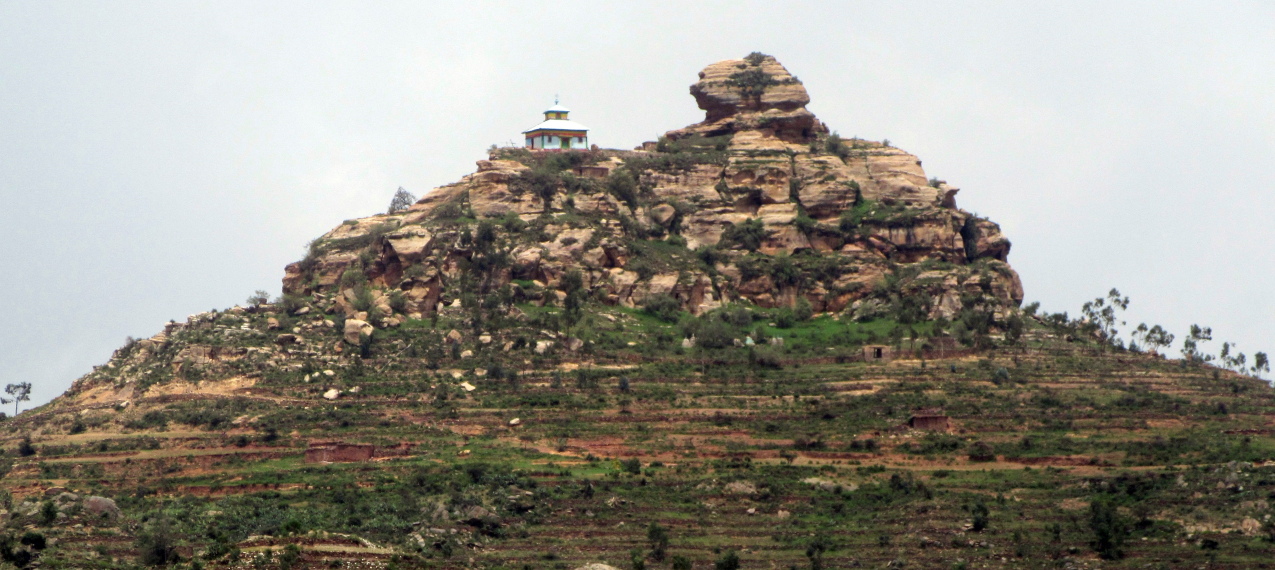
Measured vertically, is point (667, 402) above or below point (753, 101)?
below

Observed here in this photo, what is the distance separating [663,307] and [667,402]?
32.1ft

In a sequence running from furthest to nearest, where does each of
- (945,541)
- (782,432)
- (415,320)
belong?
1. (415,320)
2. (782,432)
3. (945,541)

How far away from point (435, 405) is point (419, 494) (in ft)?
31.5

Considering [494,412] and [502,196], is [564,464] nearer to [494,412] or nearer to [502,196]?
[494,412]

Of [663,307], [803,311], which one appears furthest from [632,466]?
[803,311]

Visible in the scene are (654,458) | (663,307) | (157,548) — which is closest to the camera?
(157,548)

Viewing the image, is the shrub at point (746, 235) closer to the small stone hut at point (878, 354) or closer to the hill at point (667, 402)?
the hill at point (667, 402)

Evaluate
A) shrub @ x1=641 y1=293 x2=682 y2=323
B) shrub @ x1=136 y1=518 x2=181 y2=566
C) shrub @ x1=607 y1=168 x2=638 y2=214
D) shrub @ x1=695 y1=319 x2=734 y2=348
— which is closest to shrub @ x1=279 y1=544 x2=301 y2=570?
shrub @ x1=136 y1=518 x2=181 y2=566

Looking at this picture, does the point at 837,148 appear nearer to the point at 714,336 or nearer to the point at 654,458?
the point at 714,336

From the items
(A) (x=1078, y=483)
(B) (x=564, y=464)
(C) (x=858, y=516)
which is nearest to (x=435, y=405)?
(B) (x=564, y=464)

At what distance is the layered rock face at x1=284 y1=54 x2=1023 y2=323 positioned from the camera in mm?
87875

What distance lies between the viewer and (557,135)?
99438 millimetres

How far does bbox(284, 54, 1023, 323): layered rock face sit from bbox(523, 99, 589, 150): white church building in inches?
65.0

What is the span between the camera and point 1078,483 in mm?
70625
